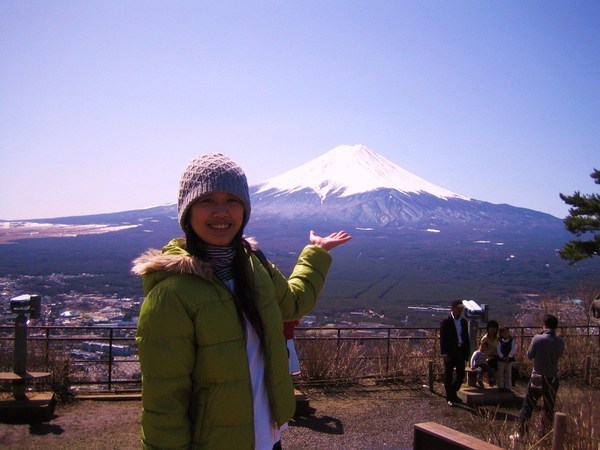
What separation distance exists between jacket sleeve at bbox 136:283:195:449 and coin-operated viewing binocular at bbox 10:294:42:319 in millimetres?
5555

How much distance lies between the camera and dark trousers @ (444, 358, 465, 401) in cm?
787

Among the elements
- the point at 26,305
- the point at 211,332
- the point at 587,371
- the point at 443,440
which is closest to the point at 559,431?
the point at 443,440

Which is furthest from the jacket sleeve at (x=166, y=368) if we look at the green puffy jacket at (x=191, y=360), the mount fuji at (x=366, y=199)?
the mount fuji at (x=366, y=199)

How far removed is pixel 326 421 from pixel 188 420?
540 centimetres

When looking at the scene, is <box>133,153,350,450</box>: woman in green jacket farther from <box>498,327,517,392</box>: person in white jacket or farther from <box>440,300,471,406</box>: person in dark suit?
<box>498,327,517,392</box>: person in white jacket

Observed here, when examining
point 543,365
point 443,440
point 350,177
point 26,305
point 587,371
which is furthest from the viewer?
point 350,177

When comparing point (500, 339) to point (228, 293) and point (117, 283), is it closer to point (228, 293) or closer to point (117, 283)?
point (228, 293)

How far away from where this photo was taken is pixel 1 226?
340 feet

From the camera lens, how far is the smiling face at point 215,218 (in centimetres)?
198

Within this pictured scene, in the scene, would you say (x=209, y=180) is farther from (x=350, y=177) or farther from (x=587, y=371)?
(x=350, y=177)

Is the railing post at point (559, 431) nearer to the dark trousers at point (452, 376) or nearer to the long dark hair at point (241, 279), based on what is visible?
the long dark hair at point (241, 279)

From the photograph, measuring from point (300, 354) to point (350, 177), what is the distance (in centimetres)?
12573

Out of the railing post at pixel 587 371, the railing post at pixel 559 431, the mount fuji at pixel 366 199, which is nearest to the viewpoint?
the railing post at pixel 559 431

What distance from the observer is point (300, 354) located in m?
8.52
